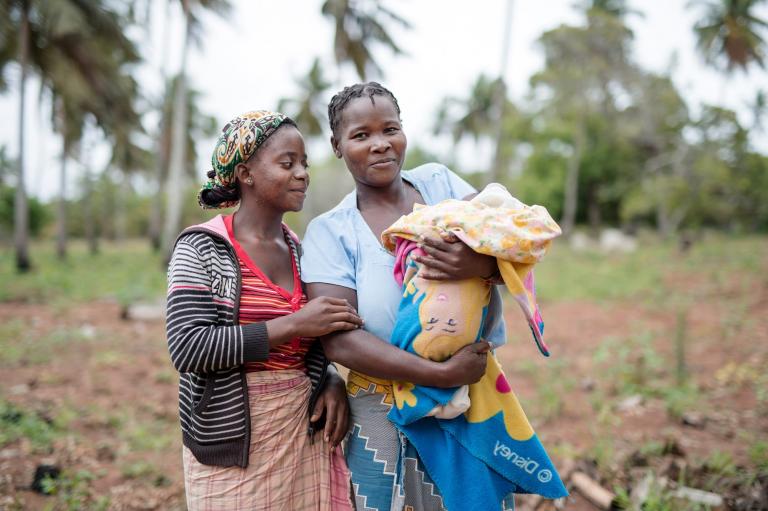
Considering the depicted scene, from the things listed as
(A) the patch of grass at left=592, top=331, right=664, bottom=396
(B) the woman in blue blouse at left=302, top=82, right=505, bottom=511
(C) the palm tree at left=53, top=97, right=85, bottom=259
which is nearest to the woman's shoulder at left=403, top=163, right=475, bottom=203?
(B) the woman in blue blouse at left=302, top=82, right=505, bottom=511

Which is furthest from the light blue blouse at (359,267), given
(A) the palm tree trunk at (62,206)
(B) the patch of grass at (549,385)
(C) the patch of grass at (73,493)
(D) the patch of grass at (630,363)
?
(A) the palm tree trunk at (62,206)

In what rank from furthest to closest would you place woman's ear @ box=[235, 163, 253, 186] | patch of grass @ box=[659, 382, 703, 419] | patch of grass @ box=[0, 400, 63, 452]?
patch of grass @ box=[659, 382, 703, 419] < patch of grass @ box=[0, 400, 63, 452] < woman's ear @ box=[235, 163, 253, 186]

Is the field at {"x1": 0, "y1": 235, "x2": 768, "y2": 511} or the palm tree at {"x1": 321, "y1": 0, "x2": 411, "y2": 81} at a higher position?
the palm tree at {"x1": 321, "y1": 0, "x2": 411, "y2": 81}

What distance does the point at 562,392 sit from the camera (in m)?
5.35

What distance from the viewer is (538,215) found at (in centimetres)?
147

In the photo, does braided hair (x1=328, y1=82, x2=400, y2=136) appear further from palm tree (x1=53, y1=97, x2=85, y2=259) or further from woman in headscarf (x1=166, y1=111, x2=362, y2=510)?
palm tree (x1=53, y1=97, x2=85, y2=259)

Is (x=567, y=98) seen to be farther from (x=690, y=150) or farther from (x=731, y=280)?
(x=731, y=280)

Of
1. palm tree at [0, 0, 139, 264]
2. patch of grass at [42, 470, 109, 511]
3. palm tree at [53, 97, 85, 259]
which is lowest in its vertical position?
patch of grass at [42, 470, 109, 511]

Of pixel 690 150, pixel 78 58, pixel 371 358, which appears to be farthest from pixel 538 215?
pixel 690 150

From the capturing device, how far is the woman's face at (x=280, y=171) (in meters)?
1.65

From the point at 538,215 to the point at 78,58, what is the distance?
13630 mm

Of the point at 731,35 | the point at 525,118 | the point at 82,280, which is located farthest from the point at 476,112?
the point at 82,280

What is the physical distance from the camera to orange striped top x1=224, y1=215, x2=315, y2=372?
1.60 metres

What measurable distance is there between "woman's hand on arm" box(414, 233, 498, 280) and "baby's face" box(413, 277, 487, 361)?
0.12 ft
